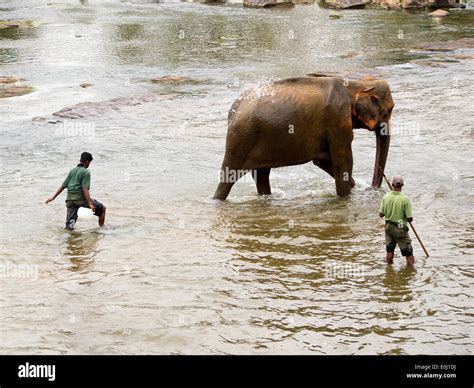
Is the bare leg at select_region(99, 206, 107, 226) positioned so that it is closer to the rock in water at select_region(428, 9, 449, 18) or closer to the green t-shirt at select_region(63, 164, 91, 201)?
the green t-shirt at select_region(63, 164, 91, 201)

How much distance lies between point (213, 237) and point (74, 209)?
206 cm

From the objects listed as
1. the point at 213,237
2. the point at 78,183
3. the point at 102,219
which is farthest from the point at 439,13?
the point at 78,183

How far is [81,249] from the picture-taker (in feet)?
38.2

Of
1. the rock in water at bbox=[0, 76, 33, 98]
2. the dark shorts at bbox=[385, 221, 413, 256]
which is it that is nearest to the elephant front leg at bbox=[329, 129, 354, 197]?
the dark shorts at bbox=[385, 221, 413, 256]

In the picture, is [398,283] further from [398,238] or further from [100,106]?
[100,106]

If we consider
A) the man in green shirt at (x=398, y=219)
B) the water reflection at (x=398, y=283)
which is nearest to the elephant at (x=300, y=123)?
the man in green shirt at (x=398, y=219)

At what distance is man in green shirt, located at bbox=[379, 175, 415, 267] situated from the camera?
1030 cm

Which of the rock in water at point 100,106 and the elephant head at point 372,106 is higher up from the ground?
the elephant head at point 372,106

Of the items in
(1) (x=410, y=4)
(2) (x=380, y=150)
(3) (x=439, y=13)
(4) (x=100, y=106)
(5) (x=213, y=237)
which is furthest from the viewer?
(1) (x=410, y=4)

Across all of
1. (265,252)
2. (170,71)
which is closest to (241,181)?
(265,252)

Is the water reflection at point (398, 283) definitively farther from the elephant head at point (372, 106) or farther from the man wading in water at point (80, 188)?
the man wading in water at point (80, 188)

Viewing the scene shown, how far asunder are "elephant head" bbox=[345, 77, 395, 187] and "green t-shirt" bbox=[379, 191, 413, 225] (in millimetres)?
2744

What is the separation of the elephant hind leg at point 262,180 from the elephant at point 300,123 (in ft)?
1.71

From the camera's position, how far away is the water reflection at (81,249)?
11.1 meters
